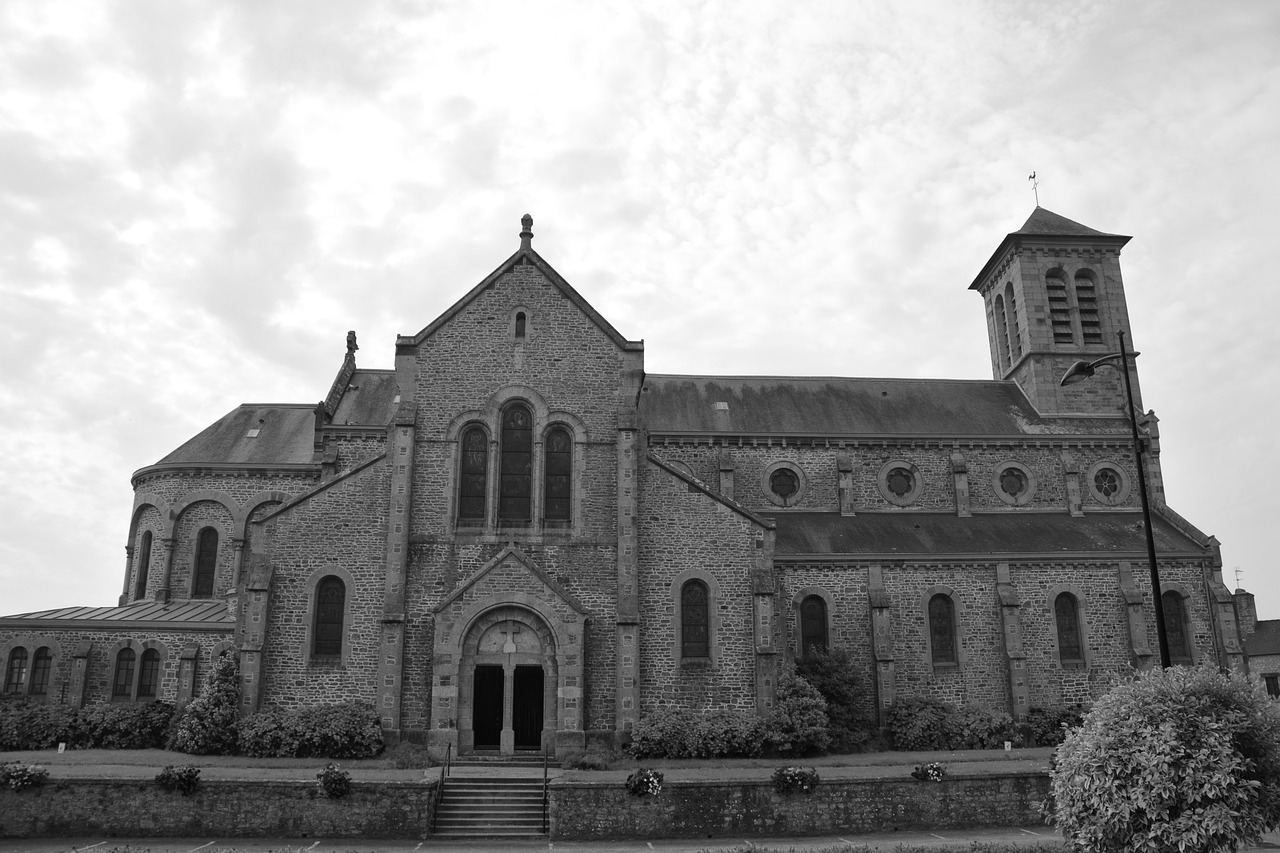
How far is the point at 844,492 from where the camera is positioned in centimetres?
3616

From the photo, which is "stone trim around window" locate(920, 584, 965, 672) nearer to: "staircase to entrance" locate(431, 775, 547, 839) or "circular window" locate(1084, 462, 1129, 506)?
"circular window" locate(1084, 462, 1129, 506)

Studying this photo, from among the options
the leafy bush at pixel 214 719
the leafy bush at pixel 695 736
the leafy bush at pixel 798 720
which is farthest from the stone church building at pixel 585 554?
the leafy bush at pixel 798 720

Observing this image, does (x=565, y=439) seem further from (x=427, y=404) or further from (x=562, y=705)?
(x=562, y=705)

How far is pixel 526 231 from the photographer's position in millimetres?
29203

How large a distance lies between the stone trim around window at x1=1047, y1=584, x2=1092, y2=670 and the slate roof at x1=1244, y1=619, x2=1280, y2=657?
12.7 m

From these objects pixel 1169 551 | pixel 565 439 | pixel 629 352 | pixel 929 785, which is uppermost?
pixel 629 352

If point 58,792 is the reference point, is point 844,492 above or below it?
above

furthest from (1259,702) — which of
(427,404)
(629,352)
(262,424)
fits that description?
(262,424)

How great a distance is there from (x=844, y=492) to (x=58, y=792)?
27.1 metres

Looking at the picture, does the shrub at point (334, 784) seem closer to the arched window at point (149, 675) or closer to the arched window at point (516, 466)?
the arched window at point (516, 466)

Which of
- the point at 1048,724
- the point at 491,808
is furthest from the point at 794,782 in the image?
the point at 1048,724

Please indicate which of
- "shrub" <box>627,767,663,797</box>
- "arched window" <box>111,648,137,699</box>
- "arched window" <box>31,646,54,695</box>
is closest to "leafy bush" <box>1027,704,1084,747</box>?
"shrub" <box>627,767,663,797</box>

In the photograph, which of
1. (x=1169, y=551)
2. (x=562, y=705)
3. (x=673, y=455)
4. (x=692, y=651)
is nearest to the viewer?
(x=562, y=705)

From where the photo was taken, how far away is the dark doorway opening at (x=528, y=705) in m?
26.0
